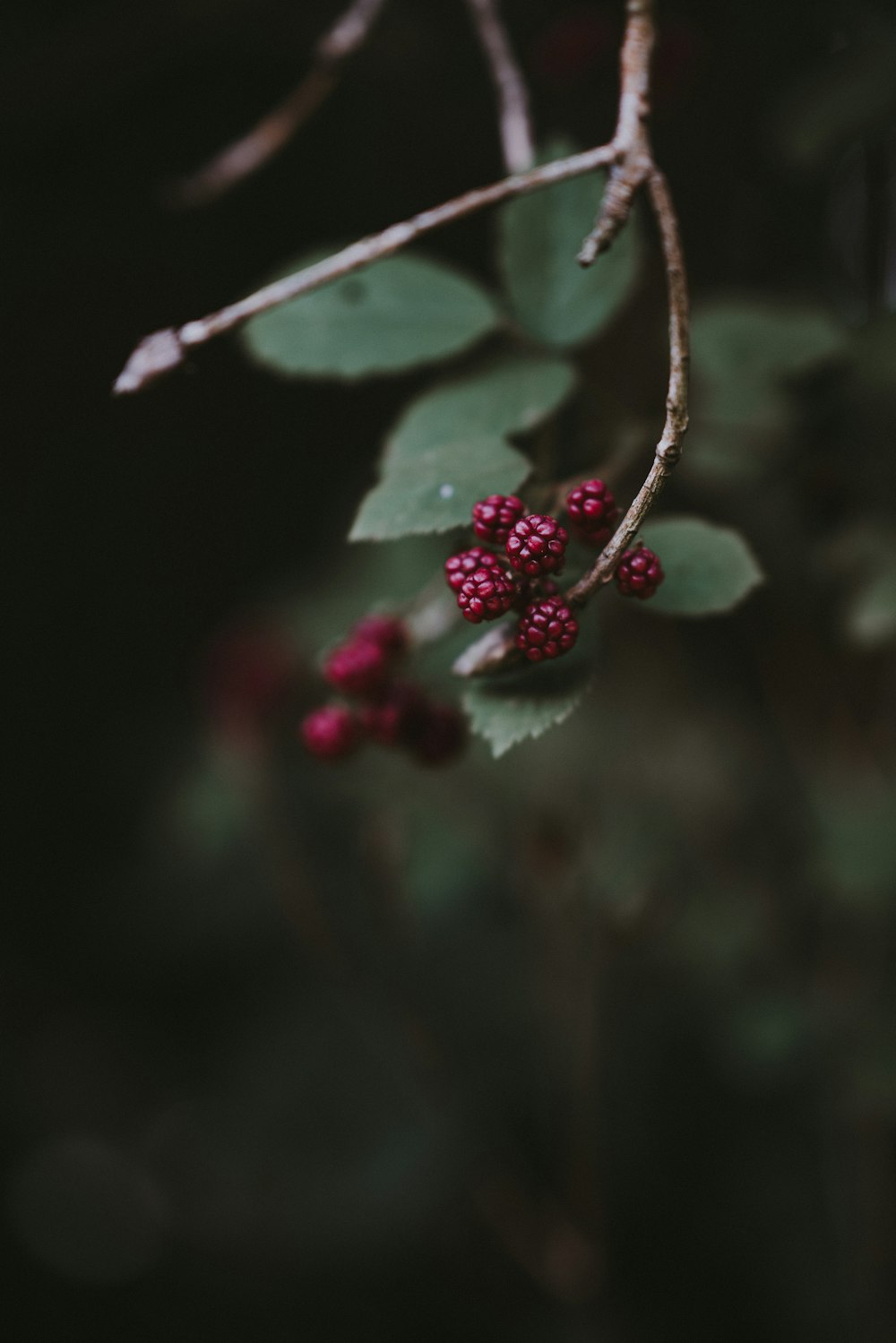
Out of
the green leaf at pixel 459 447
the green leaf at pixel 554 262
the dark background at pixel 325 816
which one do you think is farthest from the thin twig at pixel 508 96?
the dark background at pixel 325 816

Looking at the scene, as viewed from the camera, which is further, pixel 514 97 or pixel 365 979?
pixel 365 979

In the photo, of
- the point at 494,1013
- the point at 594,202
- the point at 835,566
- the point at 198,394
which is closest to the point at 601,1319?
the point at 494,1013

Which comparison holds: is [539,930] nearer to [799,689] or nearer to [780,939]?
[780,939]

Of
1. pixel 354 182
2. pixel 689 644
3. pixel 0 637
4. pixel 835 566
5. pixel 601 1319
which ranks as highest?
pixel 354 182

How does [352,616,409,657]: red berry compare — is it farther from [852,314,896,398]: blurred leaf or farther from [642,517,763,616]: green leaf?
[852,314,896,398]: blurred leaf

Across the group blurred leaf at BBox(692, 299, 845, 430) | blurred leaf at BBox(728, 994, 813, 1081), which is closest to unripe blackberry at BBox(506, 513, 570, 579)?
blurred leaf at BBox(692, 299, 845, 430)

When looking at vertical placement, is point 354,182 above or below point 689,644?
above

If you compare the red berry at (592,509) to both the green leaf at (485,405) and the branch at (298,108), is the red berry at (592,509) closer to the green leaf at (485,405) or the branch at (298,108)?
the green leaf at (485,405)

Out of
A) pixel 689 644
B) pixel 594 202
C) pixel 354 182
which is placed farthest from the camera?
pixel 354 182

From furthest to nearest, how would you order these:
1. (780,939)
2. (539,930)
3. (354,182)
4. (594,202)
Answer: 1. (354,182)
2. (539,930)
3. (780,939)
4. (594,202)
